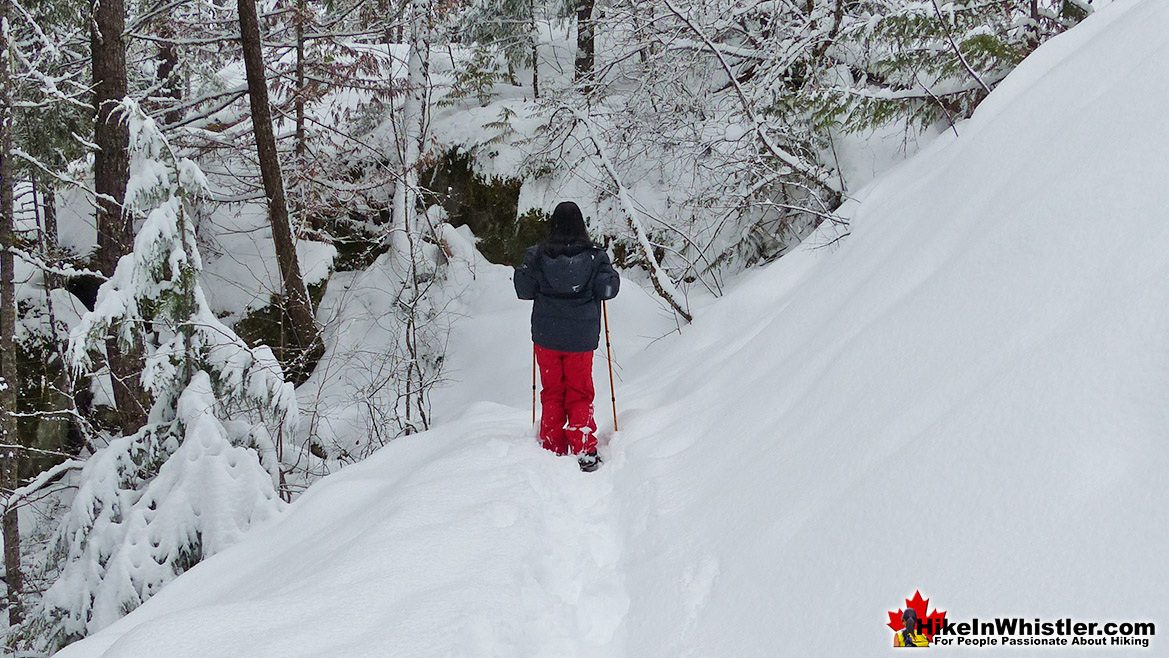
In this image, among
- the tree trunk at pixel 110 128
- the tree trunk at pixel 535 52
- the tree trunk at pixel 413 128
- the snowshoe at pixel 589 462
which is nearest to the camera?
the snowshoe at pixel 589 462

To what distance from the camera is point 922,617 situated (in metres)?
1.86

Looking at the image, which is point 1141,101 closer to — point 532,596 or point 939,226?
point 939,226

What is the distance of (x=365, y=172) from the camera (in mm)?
13180

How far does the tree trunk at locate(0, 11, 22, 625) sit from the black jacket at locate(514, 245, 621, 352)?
21.3 feet

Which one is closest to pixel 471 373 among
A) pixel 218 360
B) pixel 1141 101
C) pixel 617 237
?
pixel 617 237

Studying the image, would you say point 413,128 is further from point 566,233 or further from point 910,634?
point 910,634

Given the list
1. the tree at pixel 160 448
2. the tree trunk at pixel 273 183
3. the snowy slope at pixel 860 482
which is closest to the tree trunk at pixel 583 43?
the tree trunk at pixel 273 183

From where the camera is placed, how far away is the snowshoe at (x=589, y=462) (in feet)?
15.6

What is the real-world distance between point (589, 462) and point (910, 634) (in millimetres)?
3033

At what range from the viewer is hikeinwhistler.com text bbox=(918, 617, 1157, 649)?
150cm

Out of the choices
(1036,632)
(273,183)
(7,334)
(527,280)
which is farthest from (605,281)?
(7,334)

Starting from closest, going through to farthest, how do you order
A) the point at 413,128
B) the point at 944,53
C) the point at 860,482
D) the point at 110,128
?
the point at 860,482, the point at 944,53, the point at 110,128, the point at 413,128

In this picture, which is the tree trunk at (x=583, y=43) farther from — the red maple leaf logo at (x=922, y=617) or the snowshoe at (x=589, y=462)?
the red maple leaf logo at (x=922, y=617)

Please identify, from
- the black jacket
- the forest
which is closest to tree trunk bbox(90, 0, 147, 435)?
the forest
